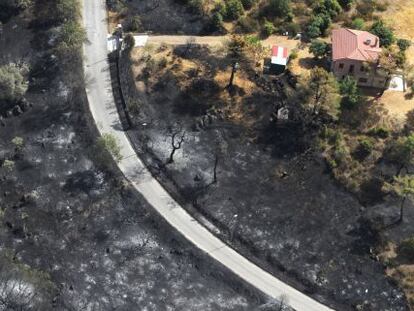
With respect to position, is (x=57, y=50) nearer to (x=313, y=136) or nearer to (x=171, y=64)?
(x=171, y=64)

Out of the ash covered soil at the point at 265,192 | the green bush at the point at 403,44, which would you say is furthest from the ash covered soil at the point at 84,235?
the green bush at the point at 403,44

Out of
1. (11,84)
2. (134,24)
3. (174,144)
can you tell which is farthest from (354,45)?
(11,84)

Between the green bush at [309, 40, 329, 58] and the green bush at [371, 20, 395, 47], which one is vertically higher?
the green bush at [371, 20, 395, 47]

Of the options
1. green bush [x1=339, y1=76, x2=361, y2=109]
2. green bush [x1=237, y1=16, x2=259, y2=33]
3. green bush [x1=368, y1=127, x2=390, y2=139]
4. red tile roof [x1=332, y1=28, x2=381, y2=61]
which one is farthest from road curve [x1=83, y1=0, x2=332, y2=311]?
red tile roof [x1=332, y1=28, x2=381, y2=61]

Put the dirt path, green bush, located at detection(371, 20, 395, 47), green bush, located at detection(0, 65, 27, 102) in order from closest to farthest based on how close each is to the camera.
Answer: green bush, located at detection(0, 65, 27, 102) → green bush, located at detection(371, 20, 395, 47) → the dirt path

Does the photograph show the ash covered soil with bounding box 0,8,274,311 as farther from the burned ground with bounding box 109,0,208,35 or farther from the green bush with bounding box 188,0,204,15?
the green bush with bounding box 188,0,204,15

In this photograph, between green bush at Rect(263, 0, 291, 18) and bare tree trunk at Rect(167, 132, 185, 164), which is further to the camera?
green bush at Rect(263, 0, 291, 18)

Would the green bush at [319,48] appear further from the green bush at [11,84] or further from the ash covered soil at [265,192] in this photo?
the green bush at [11,84]
